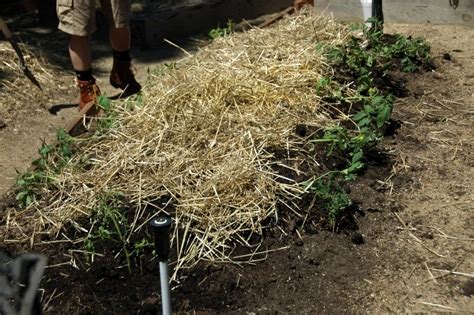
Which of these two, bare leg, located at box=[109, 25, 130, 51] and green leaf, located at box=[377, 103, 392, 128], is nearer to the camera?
green leaf, located at box=[377, 103, 392, 128]

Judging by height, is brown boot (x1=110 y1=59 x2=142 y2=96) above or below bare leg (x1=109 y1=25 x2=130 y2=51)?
below

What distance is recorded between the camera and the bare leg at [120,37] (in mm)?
5023

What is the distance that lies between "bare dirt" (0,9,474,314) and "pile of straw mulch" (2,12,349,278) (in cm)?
17

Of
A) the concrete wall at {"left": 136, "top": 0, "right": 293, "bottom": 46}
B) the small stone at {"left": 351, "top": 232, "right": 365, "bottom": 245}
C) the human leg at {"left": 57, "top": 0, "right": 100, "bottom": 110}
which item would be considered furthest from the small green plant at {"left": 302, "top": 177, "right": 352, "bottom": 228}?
the concrete wall at {"left": 136, "top": 0, "right": 293, "bottom": 46}

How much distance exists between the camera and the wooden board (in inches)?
230

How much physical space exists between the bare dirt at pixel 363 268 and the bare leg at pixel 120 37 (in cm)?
213

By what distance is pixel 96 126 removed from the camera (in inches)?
173

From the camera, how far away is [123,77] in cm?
509

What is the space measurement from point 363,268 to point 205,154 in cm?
101

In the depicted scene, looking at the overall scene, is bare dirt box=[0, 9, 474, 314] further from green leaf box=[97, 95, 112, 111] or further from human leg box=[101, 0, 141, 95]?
human leg box=[101, 0, 141, 95]

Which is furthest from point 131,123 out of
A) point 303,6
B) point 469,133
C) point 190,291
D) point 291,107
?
point 303,6

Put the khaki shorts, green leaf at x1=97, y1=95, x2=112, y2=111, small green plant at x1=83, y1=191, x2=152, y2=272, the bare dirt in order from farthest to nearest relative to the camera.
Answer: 1. the khaki shorts
2. green leaf at x1=97, y1=95, x2=112, y2=111
3. small green plant at x1=83, y1=191, x2=152, y2=272
4. the bare dirt

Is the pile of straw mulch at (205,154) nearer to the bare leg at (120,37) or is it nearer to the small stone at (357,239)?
the small stone at (357,239)

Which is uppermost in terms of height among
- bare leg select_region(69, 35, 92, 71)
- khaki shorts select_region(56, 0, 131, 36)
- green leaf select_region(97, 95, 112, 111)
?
khaki shorts select_region(56, 0, 131, 36)
